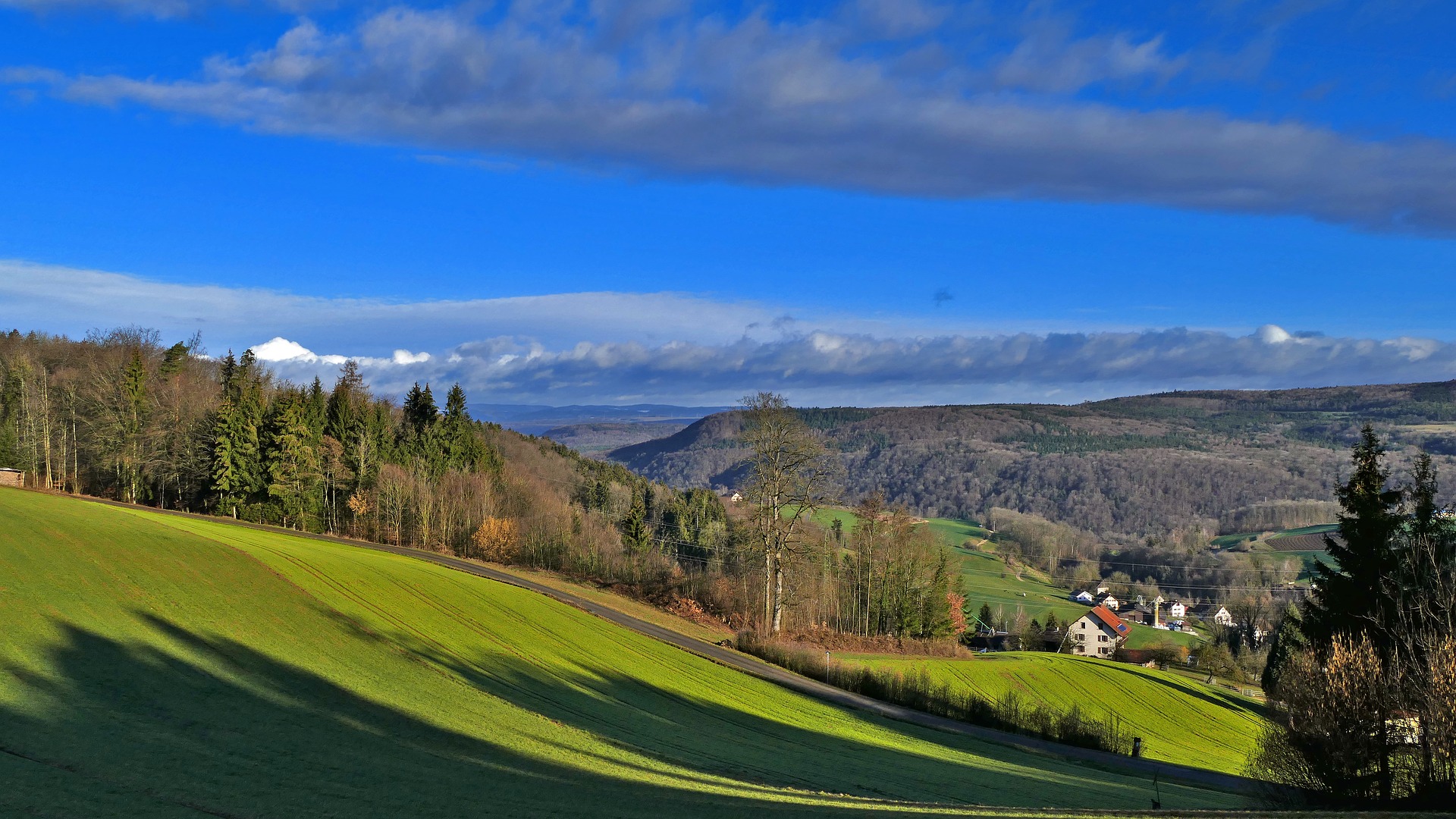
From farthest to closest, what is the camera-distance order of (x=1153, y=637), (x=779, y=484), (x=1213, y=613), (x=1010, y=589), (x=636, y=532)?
(x=1010, y=589), (x=1213, y=613), (x=1153, y=637), (x=636, y=532), (x=779, y=484)

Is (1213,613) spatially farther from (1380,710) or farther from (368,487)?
(1380,710)

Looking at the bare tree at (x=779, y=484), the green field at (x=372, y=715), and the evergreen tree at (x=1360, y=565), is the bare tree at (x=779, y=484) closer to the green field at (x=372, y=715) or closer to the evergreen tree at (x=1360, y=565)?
the green field at (x=372, y=715)

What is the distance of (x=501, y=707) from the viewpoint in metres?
28.6

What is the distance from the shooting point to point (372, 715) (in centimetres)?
2491

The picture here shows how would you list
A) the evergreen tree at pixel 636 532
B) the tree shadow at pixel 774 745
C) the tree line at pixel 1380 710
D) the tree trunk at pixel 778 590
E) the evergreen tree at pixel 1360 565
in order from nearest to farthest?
the tree line at pixel 1380 710
the tree shadow at pixel 774 745
the evergreen tree at pixel 1360 565
the tree trunk at pixel 778 590
the evergreen tree at pixel 636 532

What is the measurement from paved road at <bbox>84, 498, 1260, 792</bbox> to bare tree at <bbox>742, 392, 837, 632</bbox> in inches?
261

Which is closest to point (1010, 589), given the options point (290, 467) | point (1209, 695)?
point (1209, 695)

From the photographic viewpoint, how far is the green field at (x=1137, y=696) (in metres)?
50.6

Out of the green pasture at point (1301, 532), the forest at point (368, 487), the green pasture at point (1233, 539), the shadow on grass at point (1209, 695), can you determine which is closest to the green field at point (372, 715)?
the forest at point (368, 487)

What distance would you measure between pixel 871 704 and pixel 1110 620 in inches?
3490

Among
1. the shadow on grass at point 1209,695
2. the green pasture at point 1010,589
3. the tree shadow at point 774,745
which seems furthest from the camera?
the green pasture at point 1010,589

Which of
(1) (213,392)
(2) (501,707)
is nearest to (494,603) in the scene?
(2) (501,707)

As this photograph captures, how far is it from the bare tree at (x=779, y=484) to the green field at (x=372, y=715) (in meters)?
11.1

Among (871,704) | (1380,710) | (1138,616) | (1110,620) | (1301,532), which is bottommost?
(1138,616)
